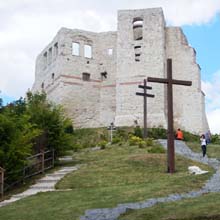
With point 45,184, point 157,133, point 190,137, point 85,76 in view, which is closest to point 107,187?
point 45,184

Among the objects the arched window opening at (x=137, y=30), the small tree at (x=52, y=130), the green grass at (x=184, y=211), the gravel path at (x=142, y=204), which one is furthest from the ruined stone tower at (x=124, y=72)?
the green grass at (x=184, y=211)

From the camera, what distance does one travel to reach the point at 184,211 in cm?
938

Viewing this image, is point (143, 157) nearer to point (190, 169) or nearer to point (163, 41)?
point (190, 169)

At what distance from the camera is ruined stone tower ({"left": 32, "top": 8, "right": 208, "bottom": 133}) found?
3912 cm

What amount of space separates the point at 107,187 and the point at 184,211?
5334mm

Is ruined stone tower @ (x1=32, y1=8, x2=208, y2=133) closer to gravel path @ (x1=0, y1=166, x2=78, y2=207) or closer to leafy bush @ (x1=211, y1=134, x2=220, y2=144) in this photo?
leafy bush @ (x1=211, y1=134, x2=220, y2=144)

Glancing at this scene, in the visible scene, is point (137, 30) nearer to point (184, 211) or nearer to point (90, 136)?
point (90, 136)

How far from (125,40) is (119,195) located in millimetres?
29015

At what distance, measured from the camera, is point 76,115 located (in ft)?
135

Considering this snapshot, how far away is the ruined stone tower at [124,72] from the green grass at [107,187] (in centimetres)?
1902

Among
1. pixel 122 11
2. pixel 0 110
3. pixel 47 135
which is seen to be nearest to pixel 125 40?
pixel 122 11

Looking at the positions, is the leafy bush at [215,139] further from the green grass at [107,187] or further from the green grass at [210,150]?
the green grass at [107,187]

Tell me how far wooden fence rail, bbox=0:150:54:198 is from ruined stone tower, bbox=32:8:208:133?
17998 millimetres

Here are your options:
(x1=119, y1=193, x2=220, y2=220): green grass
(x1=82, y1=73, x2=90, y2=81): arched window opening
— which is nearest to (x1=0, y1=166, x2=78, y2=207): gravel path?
(x1=119, y1=193, x2=220, y2=220): green grass
